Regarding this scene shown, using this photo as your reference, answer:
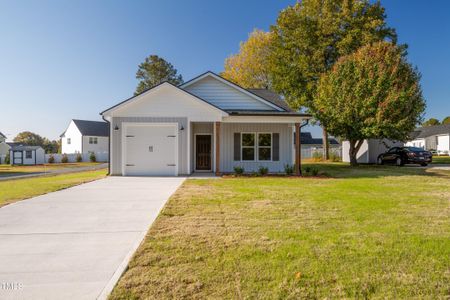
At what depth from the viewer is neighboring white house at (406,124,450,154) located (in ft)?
135

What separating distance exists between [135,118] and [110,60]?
9.88 meters

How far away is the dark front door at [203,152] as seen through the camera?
15.2 metres

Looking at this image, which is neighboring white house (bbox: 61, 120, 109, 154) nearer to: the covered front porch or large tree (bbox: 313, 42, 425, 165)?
the covered front porch

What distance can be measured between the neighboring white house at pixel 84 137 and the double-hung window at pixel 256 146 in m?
33.4

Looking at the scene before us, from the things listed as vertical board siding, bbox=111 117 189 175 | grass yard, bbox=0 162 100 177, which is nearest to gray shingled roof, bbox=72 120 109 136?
grass yard, bbox=0 162 100 177

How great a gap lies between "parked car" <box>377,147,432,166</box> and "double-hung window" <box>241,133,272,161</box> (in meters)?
11.8

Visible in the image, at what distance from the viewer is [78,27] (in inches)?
590

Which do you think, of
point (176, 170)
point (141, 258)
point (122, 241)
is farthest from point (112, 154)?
point (141, 258)

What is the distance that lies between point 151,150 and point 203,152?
3225mm

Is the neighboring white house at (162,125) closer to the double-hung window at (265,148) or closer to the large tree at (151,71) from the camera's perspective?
the double-hung window at (265,148)

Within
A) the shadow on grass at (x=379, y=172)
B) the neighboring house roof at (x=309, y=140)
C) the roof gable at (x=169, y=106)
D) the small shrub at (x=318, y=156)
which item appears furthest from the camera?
the neighboring house roof at (x=309, y=140)

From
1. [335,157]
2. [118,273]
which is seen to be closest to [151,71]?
[335,157]

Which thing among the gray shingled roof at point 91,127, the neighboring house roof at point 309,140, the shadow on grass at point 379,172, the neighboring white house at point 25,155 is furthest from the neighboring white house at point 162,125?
the neighboring house roof at point 309,140

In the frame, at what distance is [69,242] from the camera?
13.5ft
